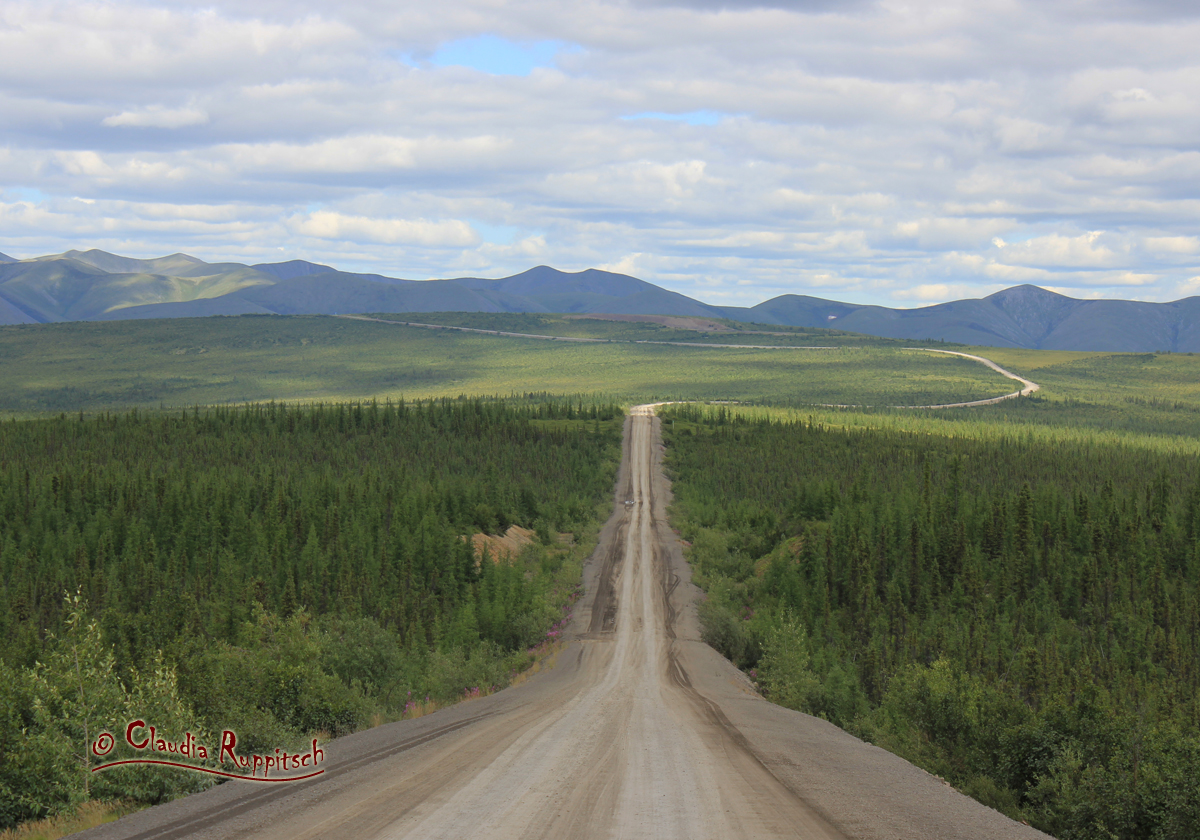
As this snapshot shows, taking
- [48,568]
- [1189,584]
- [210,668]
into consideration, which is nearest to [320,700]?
[210,668]

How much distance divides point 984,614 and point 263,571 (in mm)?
59984

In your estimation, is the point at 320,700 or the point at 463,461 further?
the point at 463,461

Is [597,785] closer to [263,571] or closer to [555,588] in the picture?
[555,588]

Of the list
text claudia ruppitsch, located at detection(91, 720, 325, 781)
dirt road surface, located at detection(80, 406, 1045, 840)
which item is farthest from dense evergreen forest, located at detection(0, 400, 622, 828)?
dirt road surface, located at detection(80, 406, 1045, 840)

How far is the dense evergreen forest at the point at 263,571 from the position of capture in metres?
21.9

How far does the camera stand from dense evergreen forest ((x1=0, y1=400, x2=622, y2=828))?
71.7ft

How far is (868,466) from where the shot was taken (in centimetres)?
12681

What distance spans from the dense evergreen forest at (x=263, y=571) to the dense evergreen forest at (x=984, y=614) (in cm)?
1574

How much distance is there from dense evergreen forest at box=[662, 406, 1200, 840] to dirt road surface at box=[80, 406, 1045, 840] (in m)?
4.51

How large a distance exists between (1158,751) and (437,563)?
60348 mm

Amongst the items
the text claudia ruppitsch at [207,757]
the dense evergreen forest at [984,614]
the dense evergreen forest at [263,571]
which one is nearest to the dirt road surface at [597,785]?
the text claudia ruppitsch at [207,757]

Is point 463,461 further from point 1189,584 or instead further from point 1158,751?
point 1158,751

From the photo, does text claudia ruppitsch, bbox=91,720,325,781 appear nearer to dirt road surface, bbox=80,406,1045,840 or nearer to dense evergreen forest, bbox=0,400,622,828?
dense evergreen forest, bbox=0,400,622,828

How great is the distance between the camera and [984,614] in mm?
75188
